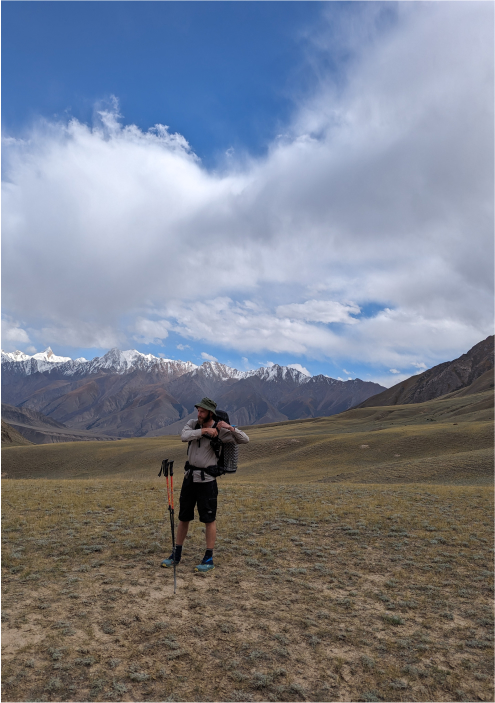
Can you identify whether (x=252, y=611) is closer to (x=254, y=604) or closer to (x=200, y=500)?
(x=254, y=604)

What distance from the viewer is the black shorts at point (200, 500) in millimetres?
8852

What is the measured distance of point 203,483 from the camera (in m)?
8.98

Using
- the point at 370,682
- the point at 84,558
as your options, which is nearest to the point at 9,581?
the point at 84,558

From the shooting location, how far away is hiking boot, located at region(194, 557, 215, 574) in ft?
28.8

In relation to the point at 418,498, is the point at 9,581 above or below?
above

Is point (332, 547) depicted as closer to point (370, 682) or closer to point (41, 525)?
point (370, 682)

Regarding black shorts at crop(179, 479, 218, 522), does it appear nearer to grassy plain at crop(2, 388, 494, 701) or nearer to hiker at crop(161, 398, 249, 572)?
hiker at crop(161, 398, 249, 572)

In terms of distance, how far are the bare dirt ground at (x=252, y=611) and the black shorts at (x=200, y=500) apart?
1277 millimetres

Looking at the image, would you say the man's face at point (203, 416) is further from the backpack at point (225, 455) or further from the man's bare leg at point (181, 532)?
the man's bare leg at point (181, 532)

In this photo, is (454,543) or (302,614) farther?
(454,543)

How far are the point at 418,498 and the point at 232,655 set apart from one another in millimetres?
15404

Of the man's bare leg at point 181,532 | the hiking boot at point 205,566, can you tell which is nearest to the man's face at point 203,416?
the man's bare leg at point 181,532

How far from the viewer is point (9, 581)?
821cm

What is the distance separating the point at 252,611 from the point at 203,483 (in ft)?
9.35
